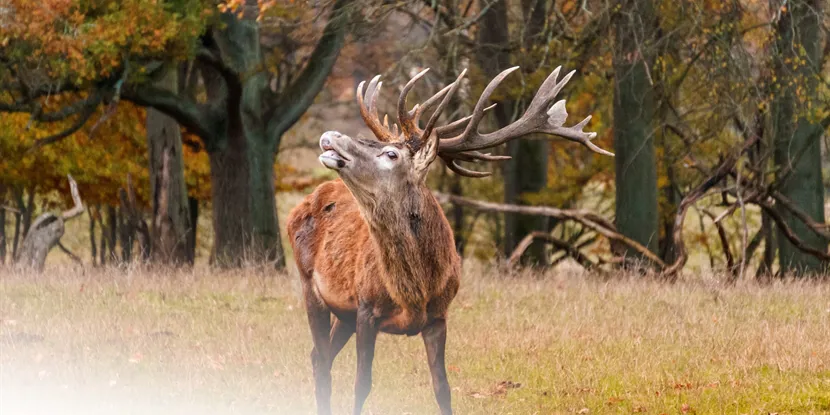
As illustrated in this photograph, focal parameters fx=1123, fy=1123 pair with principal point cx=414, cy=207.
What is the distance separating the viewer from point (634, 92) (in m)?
17.0

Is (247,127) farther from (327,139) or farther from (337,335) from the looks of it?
(327,139)

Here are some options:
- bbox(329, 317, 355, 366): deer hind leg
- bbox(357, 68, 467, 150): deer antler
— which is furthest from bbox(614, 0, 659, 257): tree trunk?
bbox(357, 68, 467, 150): deer antler

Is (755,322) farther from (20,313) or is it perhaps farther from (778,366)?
(20,313)

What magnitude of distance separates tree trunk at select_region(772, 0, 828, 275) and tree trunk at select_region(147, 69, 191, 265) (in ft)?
34.1

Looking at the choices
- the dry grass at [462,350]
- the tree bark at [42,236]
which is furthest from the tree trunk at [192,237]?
the dry grass at [462,350]

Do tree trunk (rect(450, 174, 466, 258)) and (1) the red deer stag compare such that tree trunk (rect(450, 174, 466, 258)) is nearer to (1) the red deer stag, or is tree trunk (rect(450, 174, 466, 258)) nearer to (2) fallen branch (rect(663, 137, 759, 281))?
(2) fallen branch (rect(663, 137, 759, 281))

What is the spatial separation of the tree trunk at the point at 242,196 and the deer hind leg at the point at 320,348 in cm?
1054

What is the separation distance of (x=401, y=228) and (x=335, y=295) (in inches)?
42.9

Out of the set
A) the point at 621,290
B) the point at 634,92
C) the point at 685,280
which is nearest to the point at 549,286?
the point at 621,290

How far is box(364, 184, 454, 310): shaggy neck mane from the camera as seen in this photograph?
649cm

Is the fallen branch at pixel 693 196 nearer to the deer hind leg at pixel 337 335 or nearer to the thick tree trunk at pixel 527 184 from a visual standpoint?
the thick tree trunk at pixel 527 184

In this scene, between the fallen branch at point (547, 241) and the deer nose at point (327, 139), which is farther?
the fallen branch at point (547, 241)

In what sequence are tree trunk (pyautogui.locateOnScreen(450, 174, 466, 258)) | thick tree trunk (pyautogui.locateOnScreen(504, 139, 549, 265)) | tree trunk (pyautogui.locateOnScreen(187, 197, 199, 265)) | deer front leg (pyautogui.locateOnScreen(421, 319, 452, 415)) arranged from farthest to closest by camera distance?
1. tree trunk (pyautogui.locateOnScreen(450, 174, 466, 258))
2. tree trunk (pyautogui.locateOnScreen(187, 197, 199, 265))
3. thick tree trunk (pyautogui.locateOnScreen(504, 139, 549, 265))
4. deer front leg (pyautogui.locateOnScreen(421, 319, 452, 415))

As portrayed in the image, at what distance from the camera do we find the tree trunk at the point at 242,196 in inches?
724
